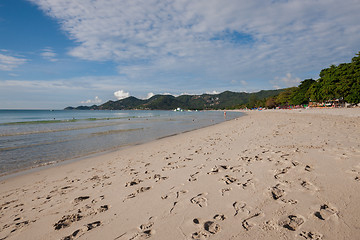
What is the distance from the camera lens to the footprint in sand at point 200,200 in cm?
358

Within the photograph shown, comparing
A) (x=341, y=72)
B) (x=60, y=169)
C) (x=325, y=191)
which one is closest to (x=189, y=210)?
(x=325, y=191)

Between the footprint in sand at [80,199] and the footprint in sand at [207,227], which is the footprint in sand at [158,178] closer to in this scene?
the footprint in sand at [80,199]

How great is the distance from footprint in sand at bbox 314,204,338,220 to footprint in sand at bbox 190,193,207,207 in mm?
1872

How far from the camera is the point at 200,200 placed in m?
3.74

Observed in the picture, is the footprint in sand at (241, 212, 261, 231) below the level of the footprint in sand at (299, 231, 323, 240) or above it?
below

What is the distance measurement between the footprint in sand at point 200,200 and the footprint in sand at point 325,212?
1.87m

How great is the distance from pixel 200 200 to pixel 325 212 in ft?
6.99

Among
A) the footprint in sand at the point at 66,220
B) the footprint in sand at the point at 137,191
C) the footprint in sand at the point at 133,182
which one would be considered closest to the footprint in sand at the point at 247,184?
the footprint in sand at the point at 137,191

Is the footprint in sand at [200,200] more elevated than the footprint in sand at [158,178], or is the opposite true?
the footprint in sand at [200,200]

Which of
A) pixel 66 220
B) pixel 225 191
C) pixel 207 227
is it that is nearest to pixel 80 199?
pixel 66 220

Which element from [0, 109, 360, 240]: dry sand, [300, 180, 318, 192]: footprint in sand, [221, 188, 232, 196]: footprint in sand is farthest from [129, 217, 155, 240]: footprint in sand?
[300, 180, 318, 192]: footprint in sand

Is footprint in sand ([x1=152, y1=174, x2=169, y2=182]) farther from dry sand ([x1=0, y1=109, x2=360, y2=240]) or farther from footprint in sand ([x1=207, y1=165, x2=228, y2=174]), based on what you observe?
footprint in sand ([x1=207, y1=165, x2=228, y2=174])

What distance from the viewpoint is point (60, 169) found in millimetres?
8180

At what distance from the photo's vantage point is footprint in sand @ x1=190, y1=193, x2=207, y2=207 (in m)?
3.58
